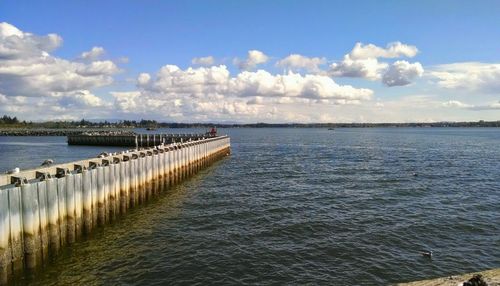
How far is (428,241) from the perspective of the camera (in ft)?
57.6

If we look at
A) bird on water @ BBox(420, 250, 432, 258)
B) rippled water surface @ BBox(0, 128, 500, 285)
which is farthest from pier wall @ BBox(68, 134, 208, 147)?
bird on water @ BBox(420, 250, 432, 258)

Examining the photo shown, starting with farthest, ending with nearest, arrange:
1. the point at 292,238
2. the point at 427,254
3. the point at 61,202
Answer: the point at 292,238 < the point at 427,254 < the point at 61,202

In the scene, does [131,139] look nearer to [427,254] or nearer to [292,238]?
[292,238]

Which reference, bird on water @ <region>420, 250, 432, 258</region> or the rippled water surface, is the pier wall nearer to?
the rippled water surface

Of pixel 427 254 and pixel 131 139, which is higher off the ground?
pixel 131 139

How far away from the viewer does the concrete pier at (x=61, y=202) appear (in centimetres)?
1245

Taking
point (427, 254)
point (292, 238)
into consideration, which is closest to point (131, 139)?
point (292, 238)

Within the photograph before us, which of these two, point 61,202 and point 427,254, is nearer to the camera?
point 61,202

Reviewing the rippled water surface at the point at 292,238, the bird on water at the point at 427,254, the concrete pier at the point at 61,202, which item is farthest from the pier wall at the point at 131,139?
the bird on water at the point at 427,254

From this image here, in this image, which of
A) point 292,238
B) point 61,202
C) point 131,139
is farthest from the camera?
point 131,139

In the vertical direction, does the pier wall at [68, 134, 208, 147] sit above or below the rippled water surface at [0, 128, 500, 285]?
above

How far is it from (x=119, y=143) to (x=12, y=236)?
72822 mm

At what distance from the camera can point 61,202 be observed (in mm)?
14984

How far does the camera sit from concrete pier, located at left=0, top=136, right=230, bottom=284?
12445 mm
